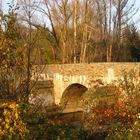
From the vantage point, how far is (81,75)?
1759cm

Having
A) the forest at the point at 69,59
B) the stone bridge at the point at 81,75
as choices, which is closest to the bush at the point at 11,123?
Answer: the forest at the point at 69,59

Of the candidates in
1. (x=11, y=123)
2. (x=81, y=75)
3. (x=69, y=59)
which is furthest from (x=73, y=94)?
(x=11, y=123)

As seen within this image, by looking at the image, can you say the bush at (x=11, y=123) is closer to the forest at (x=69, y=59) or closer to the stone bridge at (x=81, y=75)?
the forest at (x=69, y=59)

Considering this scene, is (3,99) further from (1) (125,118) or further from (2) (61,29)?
(2) (61,29)

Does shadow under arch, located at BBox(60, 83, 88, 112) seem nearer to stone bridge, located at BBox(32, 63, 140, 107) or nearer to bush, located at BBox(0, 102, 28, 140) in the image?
stone bridge, located at BBox(32, 63, 140, 107)

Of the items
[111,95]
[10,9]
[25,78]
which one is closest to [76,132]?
[25,78]

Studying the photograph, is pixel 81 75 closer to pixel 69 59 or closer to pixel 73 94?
pixel 73 94

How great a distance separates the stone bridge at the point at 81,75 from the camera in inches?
565

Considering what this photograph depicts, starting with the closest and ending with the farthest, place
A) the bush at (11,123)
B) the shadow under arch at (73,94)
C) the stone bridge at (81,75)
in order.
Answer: the bush at (11,123) < the stone bridge at (81,75) < the shadow under arch at (73,94)

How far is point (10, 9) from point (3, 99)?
1.25 metres

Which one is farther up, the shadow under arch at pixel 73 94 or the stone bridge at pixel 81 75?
the stone bridge at pixel 81 75

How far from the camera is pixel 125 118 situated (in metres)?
8.78

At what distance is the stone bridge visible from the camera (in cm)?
1434

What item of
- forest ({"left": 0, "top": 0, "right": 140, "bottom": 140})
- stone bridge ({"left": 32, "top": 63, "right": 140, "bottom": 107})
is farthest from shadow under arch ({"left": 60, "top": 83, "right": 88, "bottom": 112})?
forest ({"left": 0, "top": 0, "right": 140, "bottom": 140})
